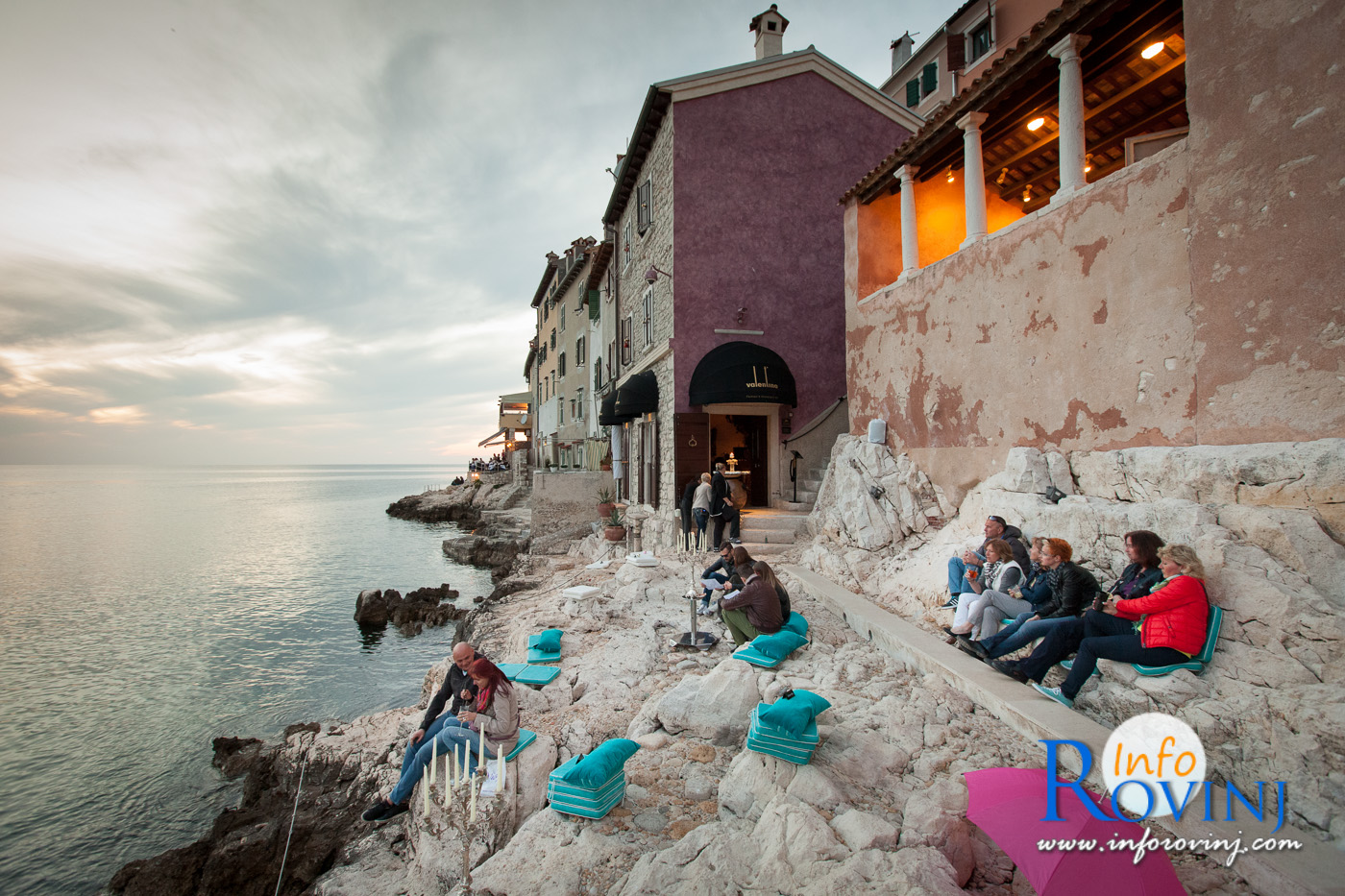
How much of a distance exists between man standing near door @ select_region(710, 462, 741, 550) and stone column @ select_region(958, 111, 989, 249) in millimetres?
6463

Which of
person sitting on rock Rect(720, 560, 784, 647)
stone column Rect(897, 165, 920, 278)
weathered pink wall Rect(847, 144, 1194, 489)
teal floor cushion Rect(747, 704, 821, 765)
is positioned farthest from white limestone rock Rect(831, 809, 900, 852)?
stone column Rect(897, 165, 920, 278)

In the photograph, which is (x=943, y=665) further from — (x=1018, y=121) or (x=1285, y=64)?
(x=1018, y=121)

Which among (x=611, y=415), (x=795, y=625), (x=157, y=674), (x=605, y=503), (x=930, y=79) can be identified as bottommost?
(x=157, y=674)

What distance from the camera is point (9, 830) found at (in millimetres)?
7902

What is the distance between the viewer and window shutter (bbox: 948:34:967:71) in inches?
749

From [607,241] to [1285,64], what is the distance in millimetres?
19302

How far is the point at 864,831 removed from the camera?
3.59 m

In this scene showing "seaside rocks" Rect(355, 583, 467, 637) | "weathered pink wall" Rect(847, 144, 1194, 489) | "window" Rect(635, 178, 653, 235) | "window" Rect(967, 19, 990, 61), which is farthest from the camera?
"window" Rect(967, 19, 990, 61)

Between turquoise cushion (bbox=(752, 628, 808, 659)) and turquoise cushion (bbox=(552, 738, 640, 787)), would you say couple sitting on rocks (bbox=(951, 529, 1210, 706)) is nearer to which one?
turquoise cushion (bbox=(752, 628, 808, 659))

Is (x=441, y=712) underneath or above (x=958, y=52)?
underneath

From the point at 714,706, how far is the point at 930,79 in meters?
22.9

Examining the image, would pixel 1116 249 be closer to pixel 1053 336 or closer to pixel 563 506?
pixel 1053 336

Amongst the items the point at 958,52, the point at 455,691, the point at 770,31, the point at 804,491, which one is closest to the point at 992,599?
the point at 455,691
